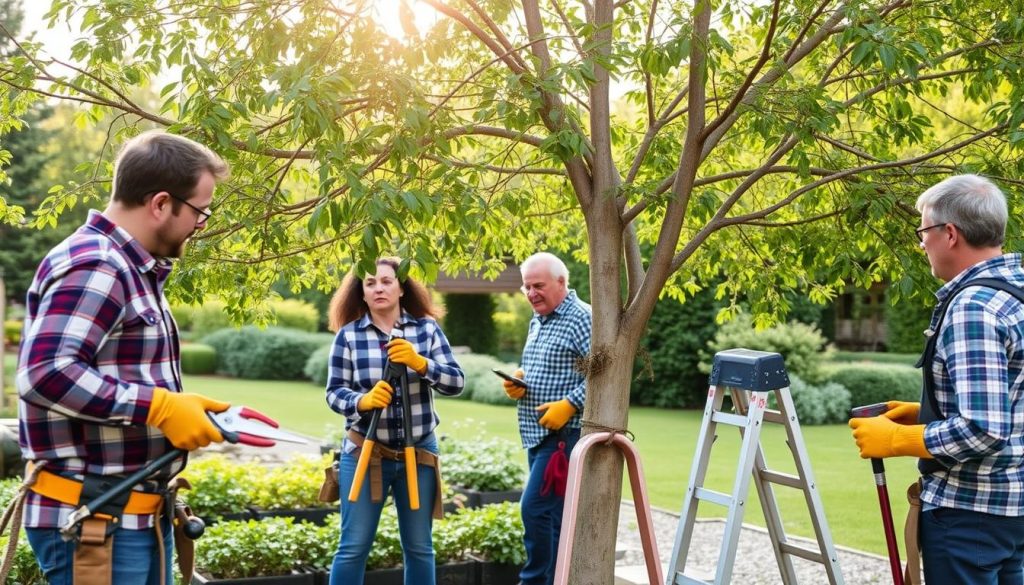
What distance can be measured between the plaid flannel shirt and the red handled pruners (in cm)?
15

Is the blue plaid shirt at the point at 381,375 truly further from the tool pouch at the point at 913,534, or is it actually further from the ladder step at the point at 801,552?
the tool pouch at the point at 913,534

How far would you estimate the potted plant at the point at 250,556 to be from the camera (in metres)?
4.88

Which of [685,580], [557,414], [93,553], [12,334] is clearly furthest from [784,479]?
[12,334]

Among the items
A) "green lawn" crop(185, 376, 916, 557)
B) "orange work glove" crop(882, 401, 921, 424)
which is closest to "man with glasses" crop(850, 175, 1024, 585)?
"orange work glove" crop(882, 401, 921, 424)

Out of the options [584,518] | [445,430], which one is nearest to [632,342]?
[584,518]

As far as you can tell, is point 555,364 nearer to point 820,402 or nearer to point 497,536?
point 497,536

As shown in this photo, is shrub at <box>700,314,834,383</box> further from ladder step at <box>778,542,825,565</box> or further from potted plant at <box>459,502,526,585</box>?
ladder step at <box>778,542,825,565</box>

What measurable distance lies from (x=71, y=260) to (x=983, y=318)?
2.34m

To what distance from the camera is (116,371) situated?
2.29 metres

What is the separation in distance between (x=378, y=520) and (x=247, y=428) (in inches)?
83.6

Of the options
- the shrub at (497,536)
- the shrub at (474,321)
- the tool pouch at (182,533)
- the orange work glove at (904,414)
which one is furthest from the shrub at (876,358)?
the tool pouch at (182,533)

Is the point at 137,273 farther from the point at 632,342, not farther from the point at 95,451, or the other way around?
the point at 632,342

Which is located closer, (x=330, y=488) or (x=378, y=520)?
(x=378, y=520)

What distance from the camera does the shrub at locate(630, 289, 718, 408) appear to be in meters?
17.1
